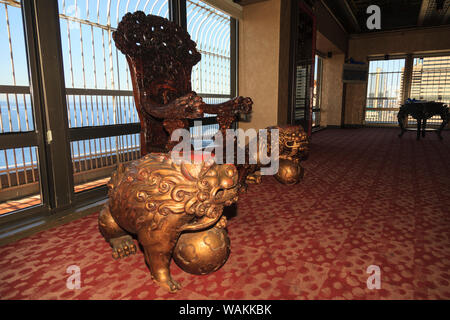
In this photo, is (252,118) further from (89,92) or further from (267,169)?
(89,92)

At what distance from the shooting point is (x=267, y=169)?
265 centimetres

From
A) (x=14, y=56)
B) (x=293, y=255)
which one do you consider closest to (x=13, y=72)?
(x=14, y=56)

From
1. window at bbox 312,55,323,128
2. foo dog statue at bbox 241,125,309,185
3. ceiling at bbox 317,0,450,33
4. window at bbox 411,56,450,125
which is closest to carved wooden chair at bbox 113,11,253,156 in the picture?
foo dog statue at bbox 241,125,309,185

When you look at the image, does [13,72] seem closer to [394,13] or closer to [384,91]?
[394,13]

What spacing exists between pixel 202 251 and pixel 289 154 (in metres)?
1.60

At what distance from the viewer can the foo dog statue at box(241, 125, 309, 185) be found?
7.72ft

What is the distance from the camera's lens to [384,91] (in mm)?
9586

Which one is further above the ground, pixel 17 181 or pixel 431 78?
pixel 431 78

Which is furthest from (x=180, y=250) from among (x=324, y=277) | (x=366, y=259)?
(x=366, y=259)

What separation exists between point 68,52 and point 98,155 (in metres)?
1.08

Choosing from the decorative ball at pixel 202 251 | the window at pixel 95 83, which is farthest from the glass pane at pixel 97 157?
the decorative ball at pixel 202 251

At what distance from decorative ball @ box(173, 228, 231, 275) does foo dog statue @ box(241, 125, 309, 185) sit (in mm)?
1028

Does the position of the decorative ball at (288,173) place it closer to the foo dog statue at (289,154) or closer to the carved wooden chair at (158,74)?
the foo dog statue at (289,154)

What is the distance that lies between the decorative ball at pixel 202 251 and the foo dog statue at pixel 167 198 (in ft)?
0.28
